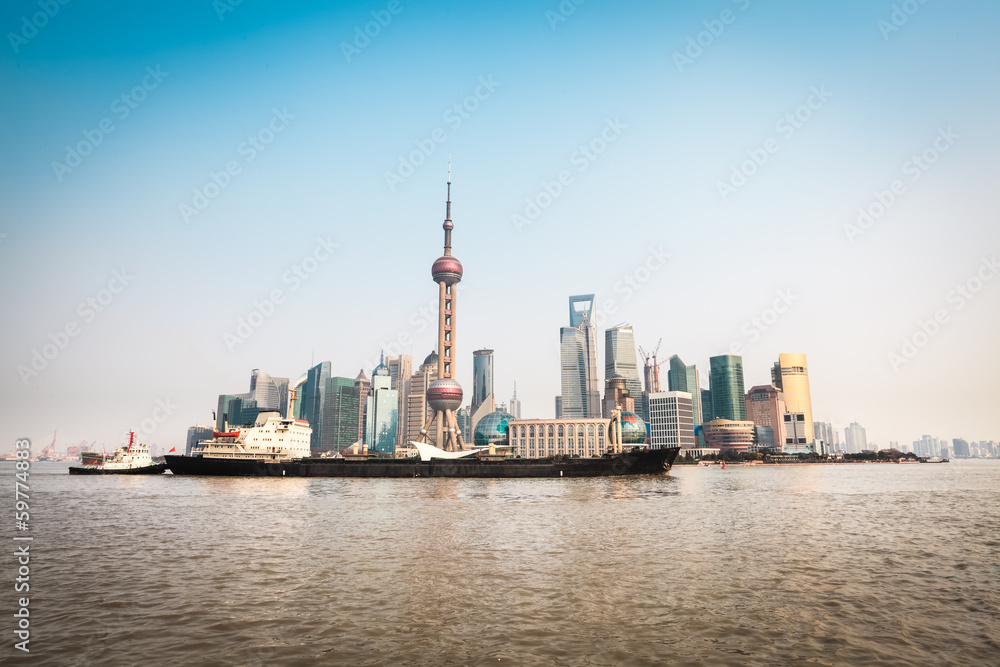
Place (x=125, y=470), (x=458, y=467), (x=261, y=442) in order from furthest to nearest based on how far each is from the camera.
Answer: (x=125, y=470)
(x=458, y=467)
(x=261, y=442)

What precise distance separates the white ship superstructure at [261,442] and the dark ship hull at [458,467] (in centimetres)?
303

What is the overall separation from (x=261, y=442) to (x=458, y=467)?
4306cm

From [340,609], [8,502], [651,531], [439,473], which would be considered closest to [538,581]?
[340,609]

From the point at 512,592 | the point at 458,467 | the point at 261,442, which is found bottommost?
the point at 458,467

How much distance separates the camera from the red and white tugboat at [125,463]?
122812mm

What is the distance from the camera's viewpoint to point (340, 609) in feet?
60.1

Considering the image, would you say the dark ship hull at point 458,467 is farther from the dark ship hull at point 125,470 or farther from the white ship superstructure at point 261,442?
the dark ship hull at point 125,470

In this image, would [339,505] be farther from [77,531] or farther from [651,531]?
[651,531]

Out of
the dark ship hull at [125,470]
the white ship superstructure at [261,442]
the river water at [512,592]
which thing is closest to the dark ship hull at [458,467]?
the white ship superstructure at [261,442]

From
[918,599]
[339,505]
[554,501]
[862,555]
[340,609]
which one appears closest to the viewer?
[340,609]

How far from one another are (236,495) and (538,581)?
58.5 m

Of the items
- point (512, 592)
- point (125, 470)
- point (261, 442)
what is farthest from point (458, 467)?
point (512, 592)

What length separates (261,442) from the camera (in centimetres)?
11625

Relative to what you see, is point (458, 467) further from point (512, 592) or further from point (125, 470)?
A: point (512, 592)
